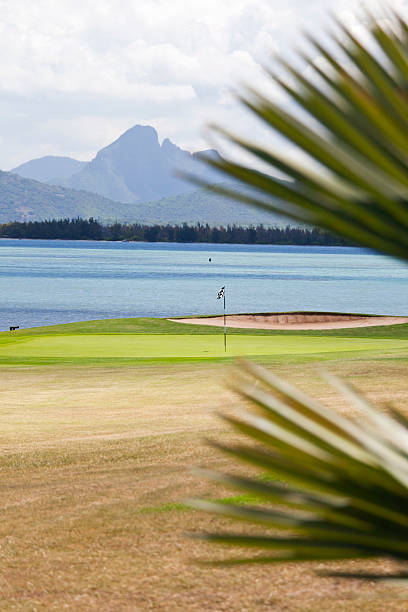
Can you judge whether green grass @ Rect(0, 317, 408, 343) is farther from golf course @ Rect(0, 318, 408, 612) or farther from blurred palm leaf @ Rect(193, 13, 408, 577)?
blurred palm leaf @ Rect(193, 13, 408, 577)

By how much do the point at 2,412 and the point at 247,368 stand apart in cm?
917

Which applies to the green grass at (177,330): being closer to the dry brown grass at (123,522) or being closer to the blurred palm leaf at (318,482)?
the dry brown grass at (123,522)

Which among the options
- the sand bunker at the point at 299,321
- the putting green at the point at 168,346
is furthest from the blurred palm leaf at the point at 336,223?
the sand bunker at the point at 299,321

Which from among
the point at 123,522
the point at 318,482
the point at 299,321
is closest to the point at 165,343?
the point at 299,321

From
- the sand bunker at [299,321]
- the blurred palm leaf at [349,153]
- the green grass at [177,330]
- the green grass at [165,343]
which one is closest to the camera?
the blurred palm leaf at [349,153]

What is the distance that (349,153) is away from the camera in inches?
21.1

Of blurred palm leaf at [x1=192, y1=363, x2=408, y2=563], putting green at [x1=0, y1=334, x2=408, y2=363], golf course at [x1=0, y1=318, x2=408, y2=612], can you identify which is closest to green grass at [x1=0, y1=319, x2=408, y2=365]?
putting green at [x1=0, y1=334, x2=408, y2=363]

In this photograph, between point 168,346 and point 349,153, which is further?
point 168,346

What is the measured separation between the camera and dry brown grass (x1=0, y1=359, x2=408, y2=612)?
3609 mm

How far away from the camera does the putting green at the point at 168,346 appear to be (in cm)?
1861

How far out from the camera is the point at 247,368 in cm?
64

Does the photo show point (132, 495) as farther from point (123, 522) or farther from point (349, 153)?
point (349, 153)

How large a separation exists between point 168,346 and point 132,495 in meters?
15.5

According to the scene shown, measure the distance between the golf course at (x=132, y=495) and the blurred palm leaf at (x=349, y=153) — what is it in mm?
205
